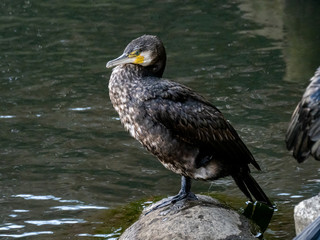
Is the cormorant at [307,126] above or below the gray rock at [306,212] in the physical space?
above

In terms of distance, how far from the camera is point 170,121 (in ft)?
17.9

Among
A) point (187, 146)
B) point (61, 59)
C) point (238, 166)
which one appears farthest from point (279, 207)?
point (61, 59)

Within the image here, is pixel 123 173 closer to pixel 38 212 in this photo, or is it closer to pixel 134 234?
pixel 38 212

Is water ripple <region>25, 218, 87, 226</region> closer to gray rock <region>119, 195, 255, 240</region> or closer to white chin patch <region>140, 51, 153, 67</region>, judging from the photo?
gray rock <region>119, 195, 255, 240</region>

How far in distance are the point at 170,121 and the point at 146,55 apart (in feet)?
1.98

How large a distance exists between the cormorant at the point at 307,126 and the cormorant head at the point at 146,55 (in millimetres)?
1255

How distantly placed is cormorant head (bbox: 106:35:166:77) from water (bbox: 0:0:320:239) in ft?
5.05

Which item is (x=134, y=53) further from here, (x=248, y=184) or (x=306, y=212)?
(x=306, y=212)

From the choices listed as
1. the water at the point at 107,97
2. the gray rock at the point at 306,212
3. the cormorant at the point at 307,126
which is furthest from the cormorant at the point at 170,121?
the water at the point at 107,97

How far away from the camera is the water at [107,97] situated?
739 centimetres

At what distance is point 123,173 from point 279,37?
6.59 m

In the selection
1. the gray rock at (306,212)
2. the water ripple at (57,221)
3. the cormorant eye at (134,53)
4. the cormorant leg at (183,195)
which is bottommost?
the water ripple at (57,221)

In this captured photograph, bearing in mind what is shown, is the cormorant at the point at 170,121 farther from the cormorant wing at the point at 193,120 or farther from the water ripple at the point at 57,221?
the water ripple at the point at 57,221

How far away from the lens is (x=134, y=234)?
564cm
